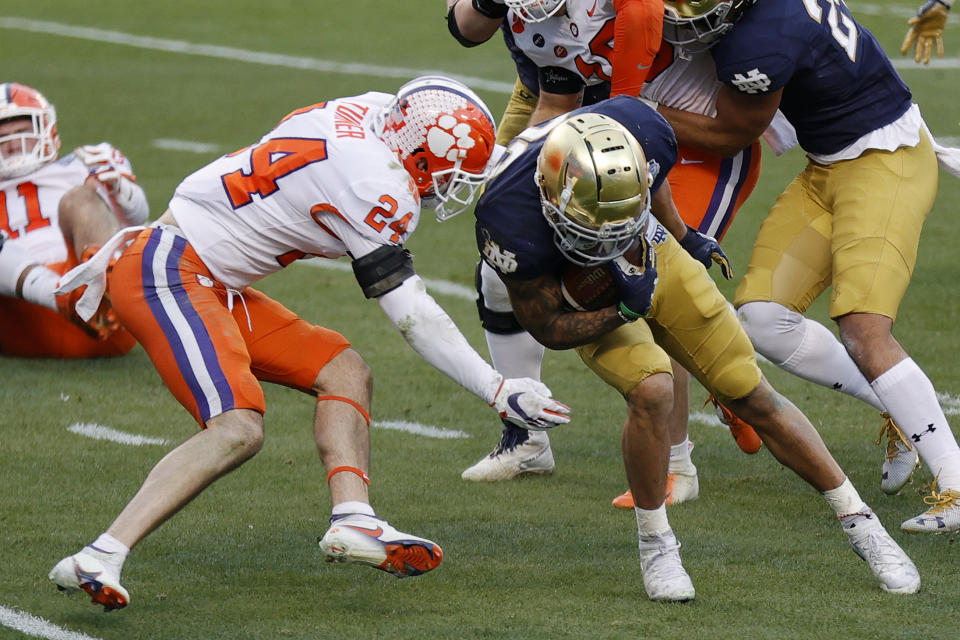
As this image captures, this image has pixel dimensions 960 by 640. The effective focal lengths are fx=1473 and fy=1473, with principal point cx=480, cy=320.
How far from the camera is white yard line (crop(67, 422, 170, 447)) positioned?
5691 mm

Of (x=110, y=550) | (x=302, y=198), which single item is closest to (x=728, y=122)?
(x=302, y=198)

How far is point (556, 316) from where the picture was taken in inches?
156

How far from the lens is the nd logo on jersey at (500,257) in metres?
3.88

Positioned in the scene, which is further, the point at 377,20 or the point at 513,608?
the point at 377,20

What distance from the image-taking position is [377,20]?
672 inches

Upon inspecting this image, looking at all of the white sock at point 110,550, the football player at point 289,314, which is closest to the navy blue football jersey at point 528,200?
the football player at point 289,314

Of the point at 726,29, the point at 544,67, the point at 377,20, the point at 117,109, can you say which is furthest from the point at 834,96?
the point at 377,20

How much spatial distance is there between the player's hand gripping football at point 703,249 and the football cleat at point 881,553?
80cm

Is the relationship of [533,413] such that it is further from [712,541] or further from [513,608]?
[712,541]

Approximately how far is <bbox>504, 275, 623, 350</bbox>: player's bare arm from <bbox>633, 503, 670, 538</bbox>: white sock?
0.50 m

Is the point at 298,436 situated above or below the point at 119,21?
above

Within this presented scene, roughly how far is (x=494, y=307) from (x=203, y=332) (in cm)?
153

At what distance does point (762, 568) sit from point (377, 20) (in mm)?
13636

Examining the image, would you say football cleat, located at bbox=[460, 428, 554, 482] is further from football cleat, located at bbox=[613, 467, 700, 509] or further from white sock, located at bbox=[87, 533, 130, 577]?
→ white sock, located at bbox=[87, 533, 130, 577]
